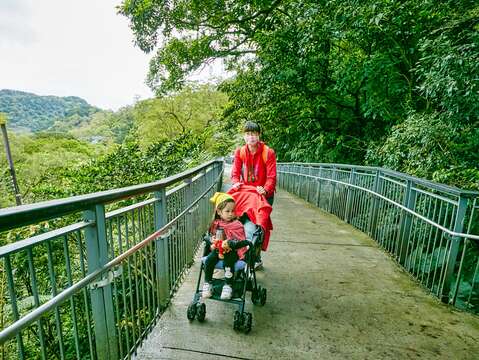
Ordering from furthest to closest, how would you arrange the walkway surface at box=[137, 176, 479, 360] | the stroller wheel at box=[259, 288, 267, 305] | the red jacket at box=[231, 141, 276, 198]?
1. the red jacket at box=[231, 141, 276, 198]
2. the stroller wheel at box=[259, 288, 267, 305]
3. the walkway surface at box=[137, 176, 479, 360]

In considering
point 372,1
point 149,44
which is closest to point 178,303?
point 372,1

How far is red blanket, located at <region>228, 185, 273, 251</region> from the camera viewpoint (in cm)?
332

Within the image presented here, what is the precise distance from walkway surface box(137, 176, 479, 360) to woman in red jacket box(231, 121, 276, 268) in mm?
1257

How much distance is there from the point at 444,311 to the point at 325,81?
392 inches

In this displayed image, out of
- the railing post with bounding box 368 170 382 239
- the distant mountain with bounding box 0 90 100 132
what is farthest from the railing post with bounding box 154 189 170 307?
the distant mountain with bounding box 0 90 100 132

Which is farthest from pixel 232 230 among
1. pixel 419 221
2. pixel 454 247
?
pixel 419 221

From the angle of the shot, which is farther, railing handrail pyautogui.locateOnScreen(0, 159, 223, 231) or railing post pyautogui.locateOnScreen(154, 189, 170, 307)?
railing post pyautogui.locateOnScreen(154, 189, 170, 307)

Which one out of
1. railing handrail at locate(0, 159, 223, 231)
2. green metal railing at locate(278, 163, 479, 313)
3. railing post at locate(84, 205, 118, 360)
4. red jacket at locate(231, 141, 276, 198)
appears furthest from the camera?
red jacket at locate(231, 141, 276, 198)

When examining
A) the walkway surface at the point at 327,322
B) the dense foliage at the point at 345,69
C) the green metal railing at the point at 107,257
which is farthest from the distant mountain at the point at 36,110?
the walkway surface at the point at 327,322

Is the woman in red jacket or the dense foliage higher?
the dense foliage

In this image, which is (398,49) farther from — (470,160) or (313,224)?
(313,224)

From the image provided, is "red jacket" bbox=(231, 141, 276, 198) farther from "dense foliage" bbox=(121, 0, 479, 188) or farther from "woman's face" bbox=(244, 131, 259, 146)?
"dense foliage" bbox=(121, 0, 479, 188)

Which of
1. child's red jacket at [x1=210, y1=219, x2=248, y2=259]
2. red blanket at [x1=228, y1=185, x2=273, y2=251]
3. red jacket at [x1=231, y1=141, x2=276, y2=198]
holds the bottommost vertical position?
child's red jacket at [x1=210, y1=219, x2=248, y2=259]

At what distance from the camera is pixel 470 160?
Answer: 18.8ft
